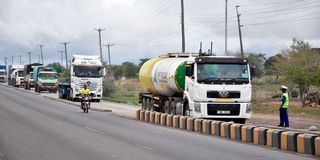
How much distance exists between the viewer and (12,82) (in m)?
104

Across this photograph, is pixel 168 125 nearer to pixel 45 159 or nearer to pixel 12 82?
pixel 45 159

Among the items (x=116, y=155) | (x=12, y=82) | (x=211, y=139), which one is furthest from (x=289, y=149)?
(x=12, y=82)

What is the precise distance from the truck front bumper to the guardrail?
2.58 feet

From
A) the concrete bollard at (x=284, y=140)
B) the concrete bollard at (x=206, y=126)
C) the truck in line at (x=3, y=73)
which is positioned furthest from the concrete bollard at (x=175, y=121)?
the truck in line at (x=3, y=73)

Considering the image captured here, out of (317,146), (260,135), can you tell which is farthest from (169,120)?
(317,146)

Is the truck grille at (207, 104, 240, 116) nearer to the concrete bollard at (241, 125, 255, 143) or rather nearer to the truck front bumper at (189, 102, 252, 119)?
the truck front bumper at (189, 102, 252, 119)

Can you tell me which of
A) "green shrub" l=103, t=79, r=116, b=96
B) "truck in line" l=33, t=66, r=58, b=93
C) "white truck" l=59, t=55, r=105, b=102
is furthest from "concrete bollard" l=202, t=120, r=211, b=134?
"truck in line" l=33, t=66, r=58, b=93

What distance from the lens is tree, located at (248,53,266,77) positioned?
356 feet

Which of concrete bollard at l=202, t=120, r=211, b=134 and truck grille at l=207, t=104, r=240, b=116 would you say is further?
truck grille at l=207, t=104, r=240, b=116

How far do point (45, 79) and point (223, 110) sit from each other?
49.6 metres

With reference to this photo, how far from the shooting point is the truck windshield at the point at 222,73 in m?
24.8

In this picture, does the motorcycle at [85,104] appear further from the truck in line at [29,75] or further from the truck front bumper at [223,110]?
the truck in line at [29,75]

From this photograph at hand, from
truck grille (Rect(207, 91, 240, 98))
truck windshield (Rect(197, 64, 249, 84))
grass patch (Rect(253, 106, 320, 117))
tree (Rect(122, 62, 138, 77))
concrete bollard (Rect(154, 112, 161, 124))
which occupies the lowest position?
grass patch (Rect(253, 106, 320, 117))

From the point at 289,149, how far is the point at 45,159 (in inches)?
293
